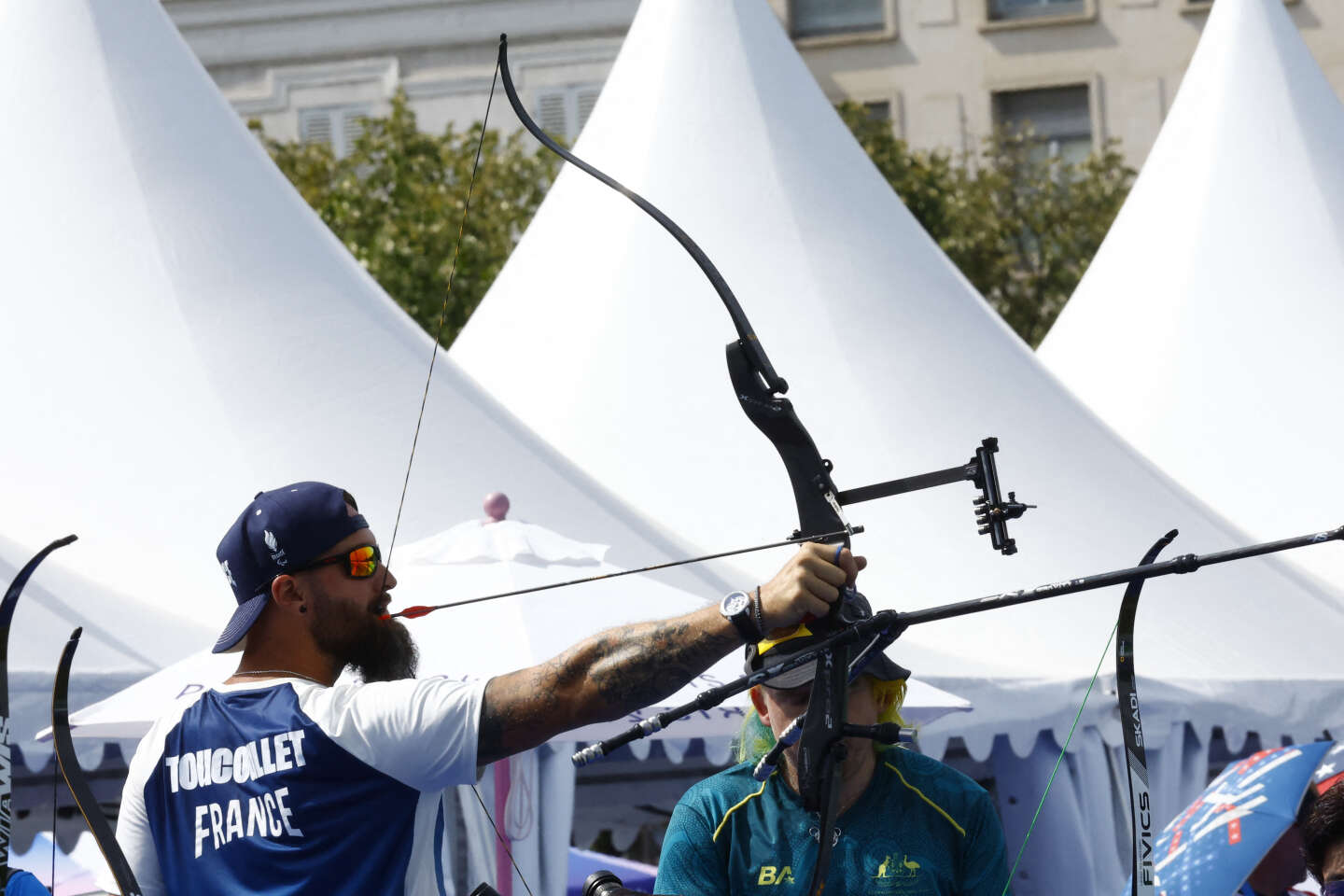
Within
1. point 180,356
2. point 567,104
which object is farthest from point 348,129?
point 180,356

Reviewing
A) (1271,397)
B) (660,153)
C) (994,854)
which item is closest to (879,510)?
(660,153)

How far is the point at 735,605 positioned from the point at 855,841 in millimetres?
664

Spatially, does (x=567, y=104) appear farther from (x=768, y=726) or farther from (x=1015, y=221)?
(x=768, y=726)

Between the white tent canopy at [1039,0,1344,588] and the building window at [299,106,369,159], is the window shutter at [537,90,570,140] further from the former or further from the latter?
the white tent canopy at [1039,0,1344,588]

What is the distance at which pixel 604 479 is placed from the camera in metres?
6.46

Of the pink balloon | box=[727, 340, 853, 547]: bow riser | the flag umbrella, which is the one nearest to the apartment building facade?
the pink balloon

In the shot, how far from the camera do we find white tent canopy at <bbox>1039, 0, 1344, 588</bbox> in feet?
24.8

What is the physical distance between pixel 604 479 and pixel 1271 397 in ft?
10.8

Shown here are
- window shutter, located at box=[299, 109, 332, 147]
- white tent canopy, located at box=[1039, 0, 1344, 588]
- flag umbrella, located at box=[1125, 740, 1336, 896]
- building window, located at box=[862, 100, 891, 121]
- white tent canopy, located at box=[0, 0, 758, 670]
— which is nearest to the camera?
flag umbrella, located at box=[1125, 740, 1336, 896]

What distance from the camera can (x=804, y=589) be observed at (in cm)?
164

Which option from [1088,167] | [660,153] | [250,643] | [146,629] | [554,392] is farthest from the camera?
[1088,167]

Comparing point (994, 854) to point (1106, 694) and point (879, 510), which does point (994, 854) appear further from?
point (879, 510)

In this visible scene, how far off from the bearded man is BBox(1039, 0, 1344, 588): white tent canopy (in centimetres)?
589

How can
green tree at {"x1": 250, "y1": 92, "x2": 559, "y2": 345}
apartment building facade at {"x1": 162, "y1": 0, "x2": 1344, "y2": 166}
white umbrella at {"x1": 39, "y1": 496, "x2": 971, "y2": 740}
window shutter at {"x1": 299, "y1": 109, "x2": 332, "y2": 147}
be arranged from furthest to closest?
window shutter at {"x1": 299, "y1": 109, "x2": 332, "y2": 147} < apartment building facade at {"x1": 162, "y1": 0, "x2": 1344, "y2": 166} < green tree at {"x1": 250, "y1": 92, "x2": 559, "y2": 345} < white umbrella at {"x1": 39, "y1": 496, "x2": 971, "y2": 740}
